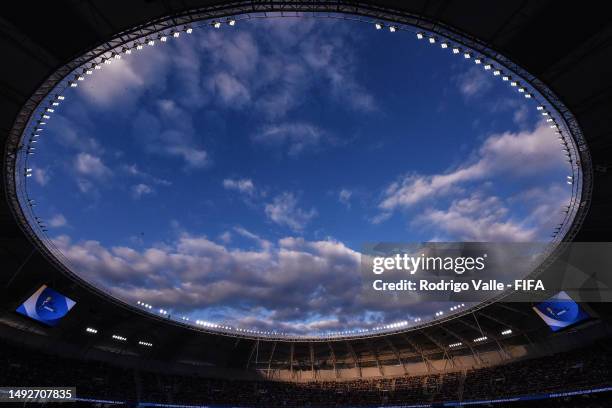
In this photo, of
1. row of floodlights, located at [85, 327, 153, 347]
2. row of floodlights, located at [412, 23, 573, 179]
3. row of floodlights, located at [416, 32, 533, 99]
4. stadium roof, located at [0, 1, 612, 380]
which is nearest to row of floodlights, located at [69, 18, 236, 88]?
stadium roof, located at [0, 1, 612, 380]

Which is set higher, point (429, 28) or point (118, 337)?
point (429, 28)

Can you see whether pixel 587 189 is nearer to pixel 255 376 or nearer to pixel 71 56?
pixel 71 56

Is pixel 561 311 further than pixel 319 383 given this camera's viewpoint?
No

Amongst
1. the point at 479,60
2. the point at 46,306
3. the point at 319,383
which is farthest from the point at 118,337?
the point at 479,60

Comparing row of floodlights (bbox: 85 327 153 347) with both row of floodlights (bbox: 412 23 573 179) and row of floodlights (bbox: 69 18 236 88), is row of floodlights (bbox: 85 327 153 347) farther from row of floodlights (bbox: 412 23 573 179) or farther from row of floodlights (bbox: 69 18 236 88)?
row of floodlights (bbox: 412 23 573 179)

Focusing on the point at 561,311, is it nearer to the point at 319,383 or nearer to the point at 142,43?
the point at 319,383

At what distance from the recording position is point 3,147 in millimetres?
26438

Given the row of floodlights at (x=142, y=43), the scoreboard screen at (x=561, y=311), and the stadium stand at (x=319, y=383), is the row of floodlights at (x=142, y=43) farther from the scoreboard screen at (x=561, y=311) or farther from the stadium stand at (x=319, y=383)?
the scoreboard screen at (x=561, y=311)

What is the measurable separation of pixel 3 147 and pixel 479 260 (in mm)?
54116

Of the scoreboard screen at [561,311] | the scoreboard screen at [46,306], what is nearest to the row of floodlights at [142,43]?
the scoreboard screen at [46,306]

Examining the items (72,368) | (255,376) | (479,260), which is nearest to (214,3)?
(479,260)

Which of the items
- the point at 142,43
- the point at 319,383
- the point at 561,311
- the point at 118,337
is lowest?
the point at 319,383

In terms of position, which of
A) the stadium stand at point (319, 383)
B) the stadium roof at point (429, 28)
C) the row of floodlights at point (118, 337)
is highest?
the stadium roof at point (429, 28)

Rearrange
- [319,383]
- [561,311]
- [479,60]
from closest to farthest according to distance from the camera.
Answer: [479,60], [561,311], [319,383]
